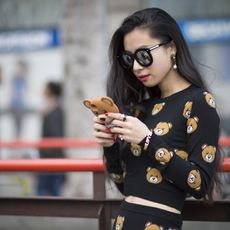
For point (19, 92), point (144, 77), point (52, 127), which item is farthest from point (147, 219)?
point (19, 92)

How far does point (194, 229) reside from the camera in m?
2.80

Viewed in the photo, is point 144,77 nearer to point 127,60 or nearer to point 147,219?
point 127,60

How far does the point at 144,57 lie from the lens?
2.34m

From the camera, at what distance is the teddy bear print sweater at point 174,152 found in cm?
218

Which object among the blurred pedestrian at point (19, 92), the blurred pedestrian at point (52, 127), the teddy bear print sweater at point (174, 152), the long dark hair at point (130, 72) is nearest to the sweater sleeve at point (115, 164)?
the teddy bear print sweater at point (174, 152)

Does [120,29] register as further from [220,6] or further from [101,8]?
[220,6]

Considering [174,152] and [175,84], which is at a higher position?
[175,84]

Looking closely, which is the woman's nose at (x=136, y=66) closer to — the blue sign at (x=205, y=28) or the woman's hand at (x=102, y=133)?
the woman's hand at (x=102, y=133)

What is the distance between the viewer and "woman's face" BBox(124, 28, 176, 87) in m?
2.36

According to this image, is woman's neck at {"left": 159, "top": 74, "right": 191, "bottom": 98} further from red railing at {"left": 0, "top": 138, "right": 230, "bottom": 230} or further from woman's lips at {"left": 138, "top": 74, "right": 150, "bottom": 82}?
red railing at {"left": 0, "top": 138, "right": 230, "bottom": 230}

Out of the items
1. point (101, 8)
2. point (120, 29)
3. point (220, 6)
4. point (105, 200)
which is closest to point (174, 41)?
point (120, 29)

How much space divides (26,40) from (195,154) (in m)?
9.25

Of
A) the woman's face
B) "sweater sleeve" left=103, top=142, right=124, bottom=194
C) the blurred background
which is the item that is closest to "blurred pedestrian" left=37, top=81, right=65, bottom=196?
the blurred background

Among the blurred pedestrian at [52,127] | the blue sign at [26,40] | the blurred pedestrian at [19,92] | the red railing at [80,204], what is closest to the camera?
the red railing at [80,204]
